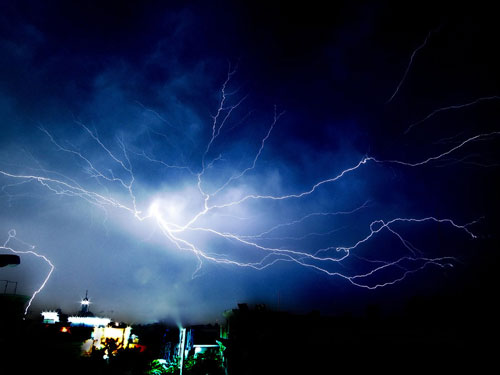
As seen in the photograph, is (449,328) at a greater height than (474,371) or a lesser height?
greater

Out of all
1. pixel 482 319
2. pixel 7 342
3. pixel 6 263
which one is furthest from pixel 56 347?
pixel 482 319

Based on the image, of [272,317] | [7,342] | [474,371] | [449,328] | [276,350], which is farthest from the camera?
[7,342]

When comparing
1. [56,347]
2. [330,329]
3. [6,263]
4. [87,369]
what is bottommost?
[87,369]

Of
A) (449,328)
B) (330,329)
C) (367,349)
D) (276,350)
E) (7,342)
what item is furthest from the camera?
(7,342)

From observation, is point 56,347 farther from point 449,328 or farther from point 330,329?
point 449,328

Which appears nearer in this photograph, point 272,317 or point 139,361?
point 272,317

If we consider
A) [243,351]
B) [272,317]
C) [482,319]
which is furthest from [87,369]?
[482,319]

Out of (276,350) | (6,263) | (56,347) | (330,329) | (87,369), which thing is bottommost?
(87,369)

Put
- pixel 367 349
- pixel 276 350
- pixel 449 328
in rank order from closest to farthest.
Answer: pixel 449 328 < pixel 367 349 < pixel 276 350

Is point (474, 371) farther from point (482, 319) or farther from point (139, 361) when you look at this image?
point (139, 361)
